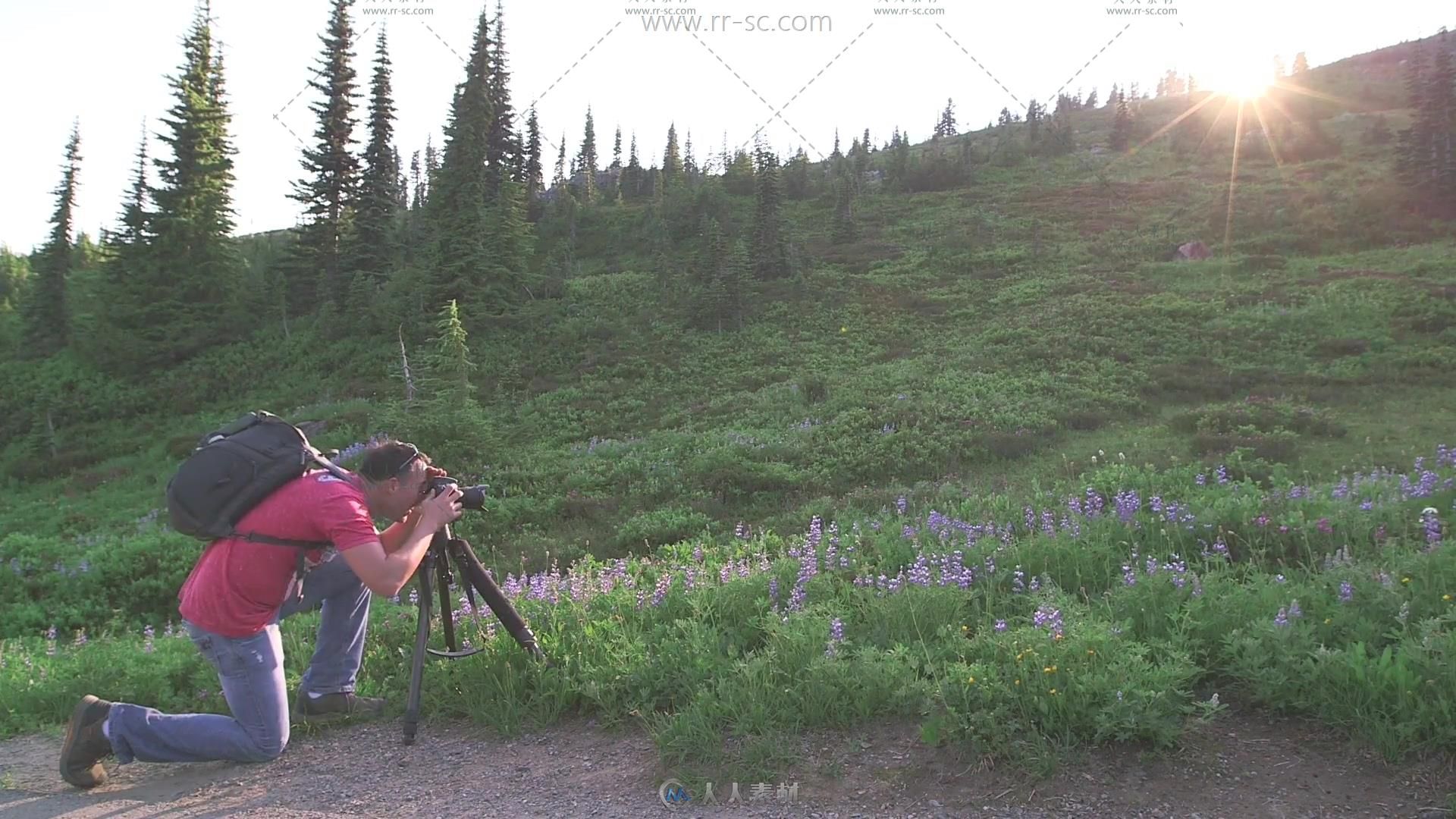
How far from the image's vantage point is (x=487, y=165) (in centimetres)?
4334

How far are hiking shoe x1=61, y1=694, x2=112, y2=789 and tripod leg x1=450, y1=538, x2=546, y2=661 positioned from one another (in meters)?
1.79

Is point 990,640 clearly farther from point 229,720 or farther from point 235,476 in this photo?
point 229,720

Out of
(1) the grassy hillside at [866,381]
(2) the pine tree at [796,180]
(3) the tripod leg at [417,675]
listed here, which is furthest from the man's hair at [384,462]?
(2) the pine tree at [796,180]

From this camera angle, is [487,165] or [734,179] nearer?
[487,165]

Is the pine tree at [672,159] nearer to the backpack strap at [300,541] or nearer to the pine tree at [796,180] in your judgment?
the pine tree at [796,180]

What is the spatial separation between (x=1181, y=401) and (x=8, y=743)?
1896cm

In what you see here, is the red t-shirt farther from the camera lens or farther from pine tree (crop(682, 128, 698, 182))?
pine tree (crop(682, 128, 698, 182))

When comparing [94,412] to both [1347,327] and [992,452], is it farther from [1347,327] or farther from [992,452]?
[1347,327]

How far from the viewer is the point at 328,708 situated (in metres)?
4.69

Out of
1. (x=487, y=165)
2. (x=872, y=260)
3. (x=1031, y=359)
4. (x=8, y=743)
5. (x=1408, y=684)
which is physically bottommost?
(x=8, y=743)

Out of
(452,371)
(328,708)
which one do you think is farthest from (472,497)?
(452,371)

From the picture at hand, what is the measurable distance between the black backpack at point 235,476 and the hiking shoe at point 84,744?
1043 millimetres

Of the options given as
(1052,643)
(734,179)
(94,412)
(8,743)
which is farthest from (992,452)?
(734,179)

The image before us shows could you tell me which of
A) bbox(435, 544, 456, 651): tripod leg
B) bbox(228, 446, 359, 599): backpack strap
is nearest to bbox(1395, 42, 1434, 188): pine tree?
bbox(435, 544, 456, 651): tripod leg
